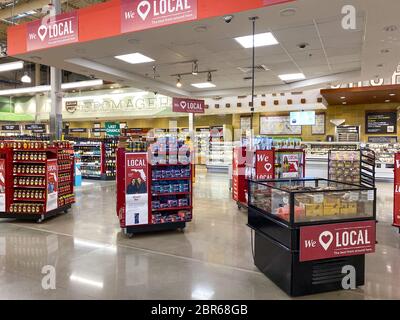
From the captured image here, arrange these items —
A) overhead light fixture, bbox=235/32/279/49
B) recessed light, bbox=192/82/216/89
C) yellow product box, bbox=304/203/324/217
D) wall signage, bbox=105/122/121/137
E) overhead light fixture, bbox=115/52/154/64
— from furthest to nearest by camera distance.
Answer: wall signage, bbox=105/122/121/137 < recessed light, bbox=192/82/216/89 < overhead light fixture, bbox=115/52/154/64 < overhead light fixture, bbox=235/32/279/49 < yellow product box, bbox=304/203/324/217

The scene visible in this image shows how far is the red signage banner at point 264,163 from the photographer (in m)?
6.63

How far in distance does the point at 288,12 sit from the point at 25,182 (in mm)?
5466

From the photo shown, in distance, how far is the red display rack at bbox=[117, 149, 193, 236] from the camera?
497 centimetres

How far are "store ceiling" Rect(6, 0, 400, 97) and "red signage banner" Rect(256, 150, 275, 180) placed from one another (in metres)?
2.07

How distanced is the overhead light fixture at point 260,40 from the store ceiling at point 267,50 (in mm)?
127

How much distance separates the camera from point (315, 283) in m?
3.09

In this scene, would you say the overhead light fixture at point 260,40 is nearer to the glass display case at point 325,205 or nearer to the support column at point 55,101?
the glass display case at point 325,205

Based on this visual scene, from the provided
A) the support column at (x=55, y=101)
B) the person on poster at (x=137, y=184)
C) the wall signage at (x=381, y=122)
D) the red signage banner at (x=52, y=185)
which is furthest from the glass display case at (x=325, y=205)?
the wall signage at (x=381, y=122)

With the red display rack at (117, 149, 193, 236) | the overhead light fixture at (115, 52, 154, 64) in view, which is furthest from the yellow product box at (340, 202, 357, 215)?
the overhead light fixture at (115, 52, 154, 64)

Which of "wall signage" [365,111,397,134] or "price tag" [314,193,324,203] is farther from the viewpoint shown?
"wall signage" [365,111,397,134]

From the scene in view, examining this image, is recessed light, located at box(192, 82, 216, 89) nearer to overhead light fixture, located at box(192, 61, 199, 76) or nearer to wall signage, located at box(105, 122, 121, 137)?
overhead light fixture, located at box(192, 61, 199, 76)

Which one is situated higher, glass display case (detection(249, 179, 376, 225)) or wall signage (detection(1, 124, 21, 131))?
wall signage (detection(1, 124, 21, 131))

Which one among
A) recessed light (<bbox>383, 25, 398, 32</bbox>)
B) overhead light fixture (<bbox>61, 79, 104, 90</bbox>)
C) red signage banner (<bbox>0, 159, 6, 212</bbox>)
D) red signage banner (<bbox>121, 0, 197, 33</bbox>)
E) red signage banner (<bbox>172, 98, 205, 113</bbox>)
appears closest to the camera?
red signage banner (<bbox>121, 0, 197, 33</bbox>)
